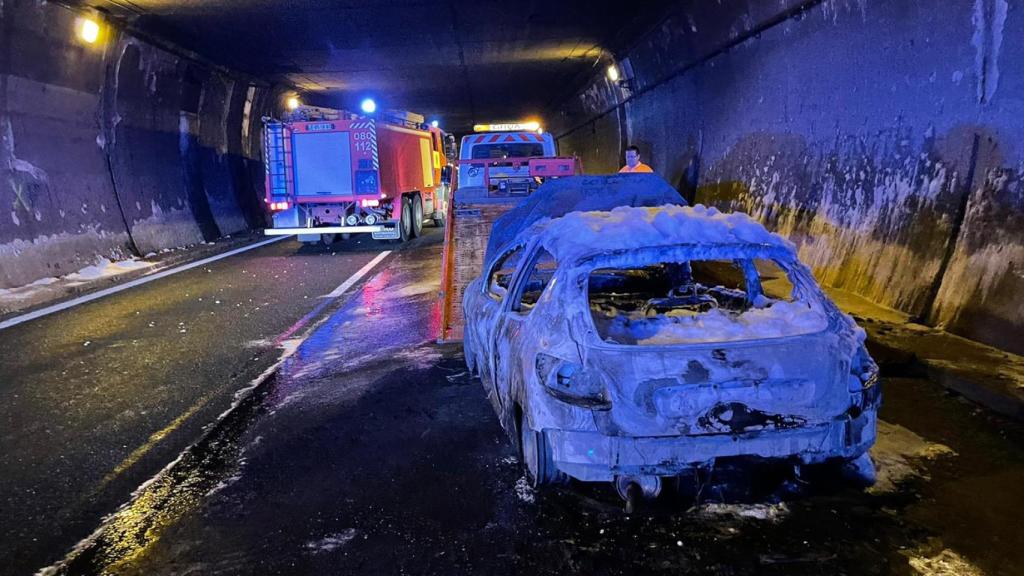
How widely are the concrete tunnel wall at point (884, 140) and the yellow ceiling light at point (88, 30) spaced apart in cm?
1041

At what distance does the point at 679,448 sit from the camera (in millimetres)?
3271

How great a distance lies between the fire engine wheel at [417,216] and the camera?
18.3 m

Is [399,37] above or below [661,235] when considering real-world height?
above

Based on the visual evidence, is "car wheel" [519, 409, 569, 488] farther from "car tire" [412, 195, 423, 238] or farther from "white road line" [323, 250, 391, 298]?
"car tire" [412, 195, 423, 238]

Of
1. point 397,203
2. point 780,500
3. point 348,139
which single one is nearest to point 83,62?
point 348,139

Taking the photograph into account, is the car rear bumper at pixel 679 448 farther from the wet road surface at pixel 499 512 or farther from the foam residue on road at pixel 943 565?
the foam residue on road at pixel 943 565

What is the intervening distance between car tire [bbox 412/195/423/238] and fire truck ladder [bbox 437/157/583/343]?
9.71 metres

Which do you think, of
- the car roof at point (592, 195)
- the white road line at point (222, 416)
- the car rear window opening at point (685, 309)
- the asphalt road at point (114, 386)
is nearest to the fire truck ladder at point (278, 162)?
the asphalt road at point (114, 386)

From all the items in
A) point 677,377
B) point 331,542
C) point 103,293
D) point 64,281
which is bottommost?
point 331,542

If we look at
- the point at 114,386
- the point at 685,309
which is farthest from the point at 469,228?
the point at 685,309

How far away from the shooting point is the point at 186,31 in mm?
13734

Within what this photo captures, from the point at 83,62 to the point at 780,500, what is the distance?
13.8m

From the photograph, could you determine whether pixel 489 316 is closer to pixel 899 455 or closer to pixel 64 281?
pixel 899 455

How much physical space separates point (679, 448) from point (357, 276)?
9.32 m
